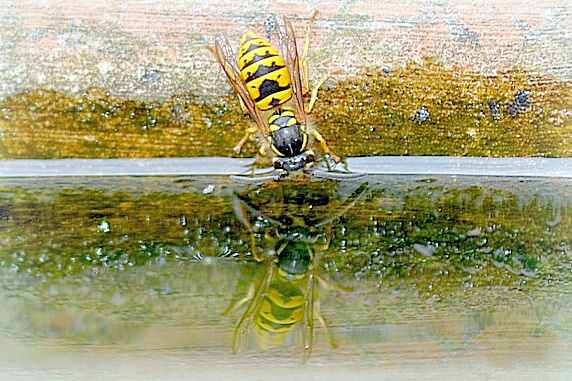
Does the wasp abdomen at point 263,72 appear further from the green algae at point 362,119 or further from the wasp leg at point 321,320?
the wasp leg at point 321,320

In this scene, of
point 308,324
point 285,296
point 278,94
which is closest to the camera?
point 308,324

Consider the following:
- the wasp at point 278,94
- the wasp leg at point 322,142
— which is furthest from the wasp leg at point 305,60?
the wasp leg at point 322,142

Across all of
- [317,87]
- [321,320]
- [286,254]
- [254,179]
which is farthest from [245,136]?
[321,320]

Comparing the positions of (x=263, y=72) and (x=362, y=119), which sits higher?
(x=263, y=72)

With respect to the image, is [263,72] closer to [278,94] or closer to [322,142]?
[278,94]

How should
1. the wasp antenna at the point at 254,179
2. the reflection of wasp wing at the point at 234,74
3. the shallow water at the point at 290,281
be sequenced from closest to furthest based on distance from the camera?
1. the shallow water at the point at 290,281
2. the reflection of wasp wing at the point at 234,74
3. the wasp antenna at the point at 254,179
